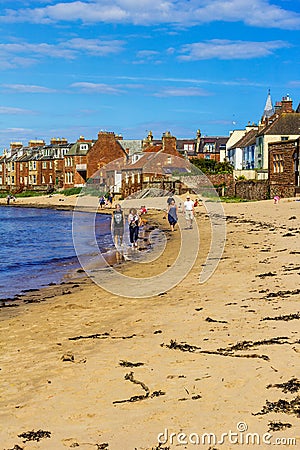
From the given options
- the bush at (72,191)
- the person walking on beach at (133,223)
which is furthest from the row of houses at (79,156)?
the person walking on beach at (133,223)

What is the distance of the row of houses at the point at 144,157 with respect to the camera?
156 feet

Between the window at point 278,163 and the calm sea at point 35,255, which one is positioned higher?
the window at point 278,163

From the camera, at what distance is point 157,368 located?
7.30m

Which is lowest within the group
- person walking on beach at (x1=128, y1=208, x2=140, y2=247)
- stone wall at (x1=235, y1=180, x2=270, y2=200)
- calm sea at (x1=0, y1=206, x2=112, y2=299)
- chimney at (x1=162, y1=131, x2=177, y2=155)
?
calm sea at (x1=0, y1=206, x2=112, y2=299)

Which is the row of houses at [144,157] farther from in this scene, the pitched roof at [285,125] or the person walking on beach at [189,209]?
the person walking on beach at [189,209]

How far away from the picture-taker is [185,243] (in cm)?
2502

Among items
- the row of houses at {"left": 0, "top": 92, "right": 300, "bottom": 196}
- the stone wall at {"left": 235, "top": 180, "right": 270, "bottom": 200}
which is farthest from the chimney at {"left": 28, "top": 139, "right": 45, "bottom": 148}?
Result: the stone wall at {"left": 235, "top": 180, "right": 270, "bottom": 200}

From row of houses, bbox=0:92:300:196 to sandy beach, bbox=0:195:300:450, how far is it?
112 feet

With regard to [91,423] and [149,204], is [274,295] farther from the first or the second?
[149,204]

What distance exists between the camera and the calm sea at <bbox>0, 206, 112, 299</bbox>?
17344mm

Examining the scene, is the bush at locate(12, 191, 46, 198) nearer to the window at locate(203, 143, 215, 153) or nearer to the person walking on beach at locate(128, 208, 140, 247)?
the window at locate(203, 143, 215, 153)

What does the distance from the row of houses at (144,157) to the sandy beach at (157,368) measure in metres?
34.3

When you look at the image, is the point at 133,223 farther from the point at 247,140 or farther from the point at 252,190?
the point at 247,140

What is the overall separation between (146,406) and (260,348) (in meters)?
2.15
